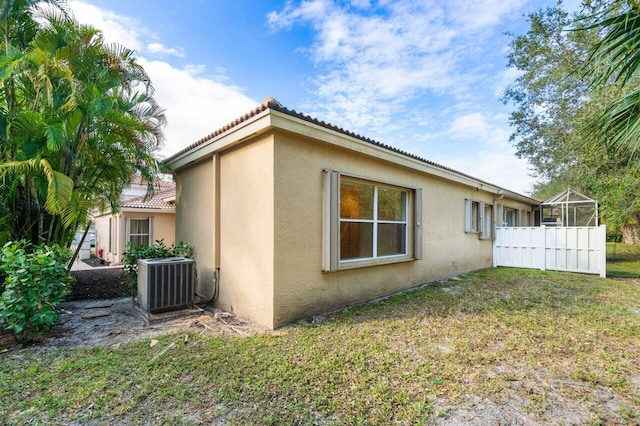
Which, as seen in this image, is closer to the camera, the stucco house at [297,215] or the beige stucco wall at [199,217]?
the stucco house at [297,215]

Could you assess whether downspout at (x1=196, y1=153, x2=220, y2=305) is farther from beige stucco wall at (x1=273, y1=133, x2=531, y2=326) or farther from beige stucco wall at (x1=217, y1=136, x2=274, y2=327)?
beige stucco wall at (x1=273, y1=133, x2=531, y2=326)

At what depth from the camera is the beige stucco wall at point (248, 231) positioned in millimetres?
4523

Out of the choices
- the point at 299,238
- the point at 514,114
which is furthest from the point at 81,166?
the point at 514,114

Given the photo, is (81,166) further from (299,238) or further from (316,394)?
(316,394)

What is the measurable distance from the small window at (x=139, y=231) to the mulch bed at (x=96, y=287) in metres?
4.20

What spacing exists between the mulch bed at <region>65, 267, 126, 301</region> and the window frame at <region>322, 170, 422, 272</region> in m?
5.45

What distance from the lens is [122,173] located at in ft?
20.5

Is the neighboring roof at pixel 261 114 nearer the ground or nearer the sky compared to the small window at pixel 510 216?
nearer the sky

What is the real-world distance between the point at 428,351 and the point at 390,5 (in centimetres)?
833

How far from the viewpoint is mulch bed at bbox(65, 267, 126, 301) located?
666 cm

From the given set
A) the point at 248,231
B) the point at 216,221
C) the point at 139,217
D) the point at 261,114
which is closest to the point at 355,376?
the point at 248,231

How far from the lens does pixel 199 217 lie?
6223 mm

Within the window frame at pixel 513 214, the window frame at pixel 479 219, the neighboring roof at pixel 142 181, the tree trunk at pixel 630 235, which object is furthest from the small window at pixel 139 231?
the tree trunk at pixel 630 235

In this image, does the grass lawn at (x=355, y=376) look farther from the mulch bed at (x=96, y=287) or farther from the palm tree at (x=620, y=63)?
the mulch bed at (x=96, y=287)
